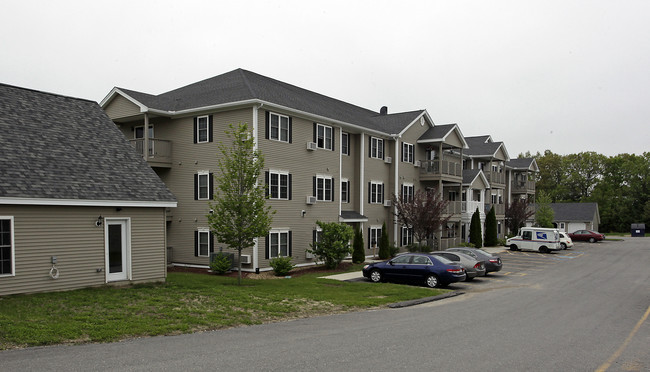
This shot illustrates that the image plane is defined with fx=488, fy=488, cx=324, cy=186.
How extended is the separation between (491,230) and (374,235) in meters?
17.2

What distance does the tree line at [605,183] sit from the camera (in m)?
85.7

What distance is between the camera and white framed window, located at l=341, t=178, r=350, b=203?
3116 cm

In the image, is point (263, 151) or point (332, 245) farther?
point (332, 245)

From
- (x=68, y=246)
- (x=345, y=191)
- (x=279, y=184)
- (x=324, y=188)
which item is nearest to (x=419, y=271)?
(x=279, y=184)

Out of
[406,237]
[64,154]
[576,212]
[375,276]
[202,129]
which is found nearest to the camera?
[64,154]

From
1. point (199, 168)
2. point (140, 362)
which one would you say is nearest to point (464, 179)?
point (199, 168)

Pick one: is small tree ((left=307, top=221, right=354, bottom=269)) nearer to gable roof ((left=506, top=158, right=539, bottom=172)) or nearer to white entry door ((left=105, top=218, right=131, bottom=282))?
white entry door ((left=105, top=218, right=131, bottom=282))

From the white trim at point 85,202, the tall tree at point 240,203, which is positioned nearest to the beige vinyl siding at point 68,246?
the white trim at point 85,202

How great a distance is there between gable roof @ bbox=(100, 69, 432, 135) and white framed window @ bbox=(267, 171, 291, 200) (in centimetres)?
351

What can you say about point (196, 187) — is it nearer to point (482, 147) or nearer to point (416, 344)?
point (416, 344)

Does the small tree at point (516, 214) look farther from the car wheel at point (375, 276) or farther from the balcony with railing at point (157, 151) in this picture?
the balcony with railing at point (157, 151)

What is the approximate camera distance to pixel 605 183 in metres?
91.7

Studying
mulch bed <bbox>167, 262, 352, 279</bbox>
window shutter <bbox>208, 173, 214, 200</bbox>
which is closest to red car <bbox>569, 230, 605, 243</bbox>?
mulch bed <bbox>167, 262, 352, 279</bbox>

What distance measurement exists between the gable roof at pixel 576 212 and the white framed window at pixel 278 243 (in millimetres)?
57451
